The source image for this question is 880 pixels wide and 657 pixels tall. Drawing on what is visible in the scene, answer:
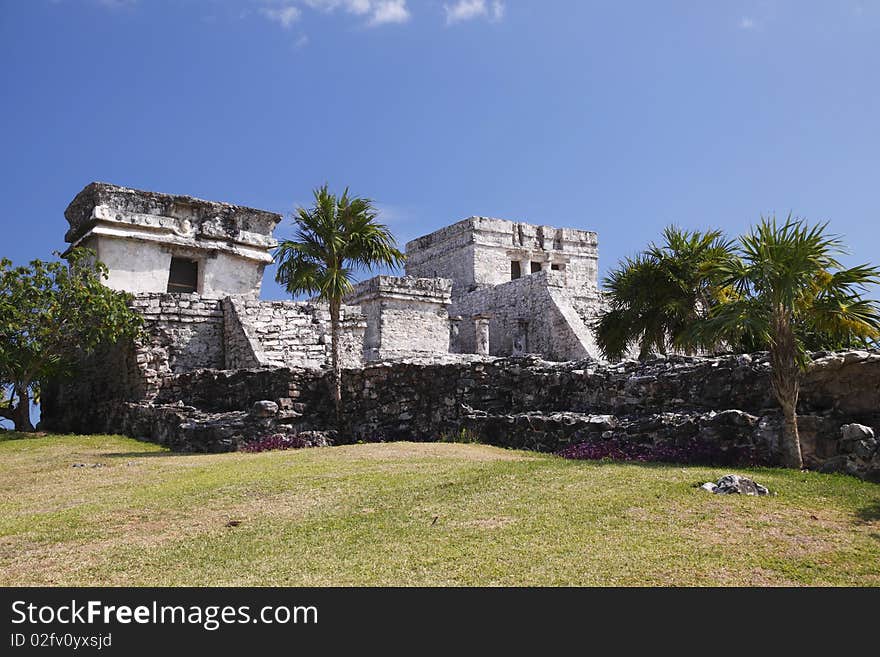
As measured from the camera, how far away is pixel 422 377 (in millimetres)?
11445

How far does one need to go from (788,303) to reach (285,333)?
9803 mm

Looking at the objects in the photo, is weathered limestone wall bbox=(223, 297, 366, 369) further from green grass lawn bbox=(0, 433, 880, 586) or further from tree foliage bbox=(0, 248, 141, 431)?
green grass lawn bbox=(0, 433, 880, 586)

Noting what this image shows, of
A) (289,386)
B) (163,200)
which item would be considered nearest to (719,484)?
(289,386)

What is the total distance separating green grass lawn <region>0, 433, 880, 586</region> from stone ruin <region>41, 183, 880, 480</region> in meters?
1.19

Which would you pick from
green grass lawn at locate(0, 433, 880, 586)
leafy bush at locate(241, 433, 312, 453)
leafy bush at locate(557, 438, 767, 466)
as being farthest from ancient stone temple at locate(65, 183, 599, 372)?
leafy bush at locate(557, 438, 767, 466)

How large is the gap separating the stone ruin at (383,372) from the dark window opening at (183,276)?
0.10 ft

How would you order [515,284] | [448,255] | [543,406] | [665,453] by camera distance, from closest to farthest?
[665,453] → [543,406] → [515,284] → [448,255]

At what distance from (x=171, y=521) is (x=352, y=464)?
2806mm

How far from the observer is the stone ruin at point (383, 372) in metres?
8.59

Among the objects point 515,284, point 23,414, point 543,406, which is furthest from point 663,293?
point 23,414

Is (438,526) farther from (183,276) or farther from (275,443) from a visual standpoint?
(183,276)

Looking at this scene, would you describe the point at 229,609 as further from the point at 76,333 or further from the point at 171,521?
the point at 76,333

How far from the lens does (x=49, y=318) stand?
13531mm

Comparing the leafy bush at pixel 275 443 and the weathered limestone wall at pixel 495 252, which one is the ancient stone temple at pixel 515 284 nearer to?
the weathered limestone wall at pixel 495 252
